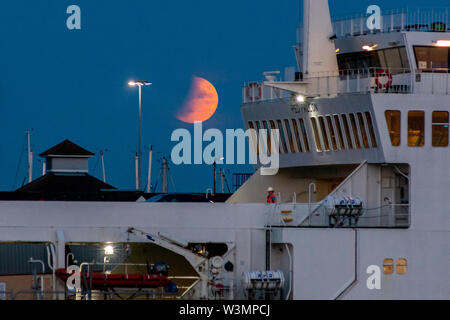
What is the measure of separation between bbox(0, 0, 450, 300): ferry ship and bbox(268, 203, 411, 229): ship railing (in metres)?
0.04

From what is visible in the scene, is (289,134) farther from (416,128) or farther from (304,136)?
(416,128)

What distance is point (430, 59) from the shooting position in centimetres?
4216

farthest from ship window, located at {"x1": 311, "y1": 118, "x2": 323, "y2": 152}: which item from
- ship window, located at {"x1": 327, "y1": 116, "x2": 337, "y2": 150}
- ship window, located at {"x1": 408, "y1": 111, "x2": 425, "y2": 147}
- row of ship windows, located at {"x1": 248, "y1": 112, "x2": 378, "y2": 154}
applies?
ship window, located at {"x1": 408, "y1": 111, "x2": 425, "y2": 147}

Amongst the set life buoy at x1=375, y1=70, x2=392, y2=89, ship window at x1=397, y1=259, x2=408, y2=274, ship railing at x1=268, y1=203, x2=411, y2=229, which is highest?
life buoy at x1=375, y1=70, x2=392, y2=89

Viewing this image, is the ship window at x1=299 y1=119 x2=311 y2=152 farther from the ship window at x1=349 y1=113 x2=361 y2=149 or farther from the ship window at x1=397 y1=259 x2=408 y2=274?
the ship window at x1=397 y1=259 x2=408 y2=274

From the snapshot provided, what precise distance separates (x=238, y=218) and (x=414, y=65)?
8.45 m

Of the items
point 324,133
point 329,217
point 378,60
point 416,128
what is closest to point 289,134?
point 324,133

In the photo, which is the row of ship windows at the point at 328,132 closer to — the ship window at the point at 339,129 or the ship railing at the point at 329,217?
the ship window at the point at 339,129

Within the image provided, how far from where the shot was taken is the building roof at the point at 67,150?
78.4 meters

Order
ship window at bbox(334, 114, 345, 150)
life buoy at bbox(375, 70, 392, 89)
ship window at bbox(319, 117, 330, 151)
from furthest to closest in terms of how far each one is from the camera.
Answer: ship window at bbox(319, 117, 330, 151)
ship window at bbox(334, 114, 345, 150)
life buoy at bbox(375, 70, 392, 89)

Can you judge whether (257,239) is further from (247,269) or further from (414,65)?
(414,65)

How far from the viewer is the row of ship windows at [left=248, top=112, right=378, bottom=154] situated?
135 feet

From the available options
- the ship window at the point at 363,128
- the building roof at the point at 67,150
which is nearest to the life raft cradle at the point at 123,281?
the ship window at the point at 363,128
